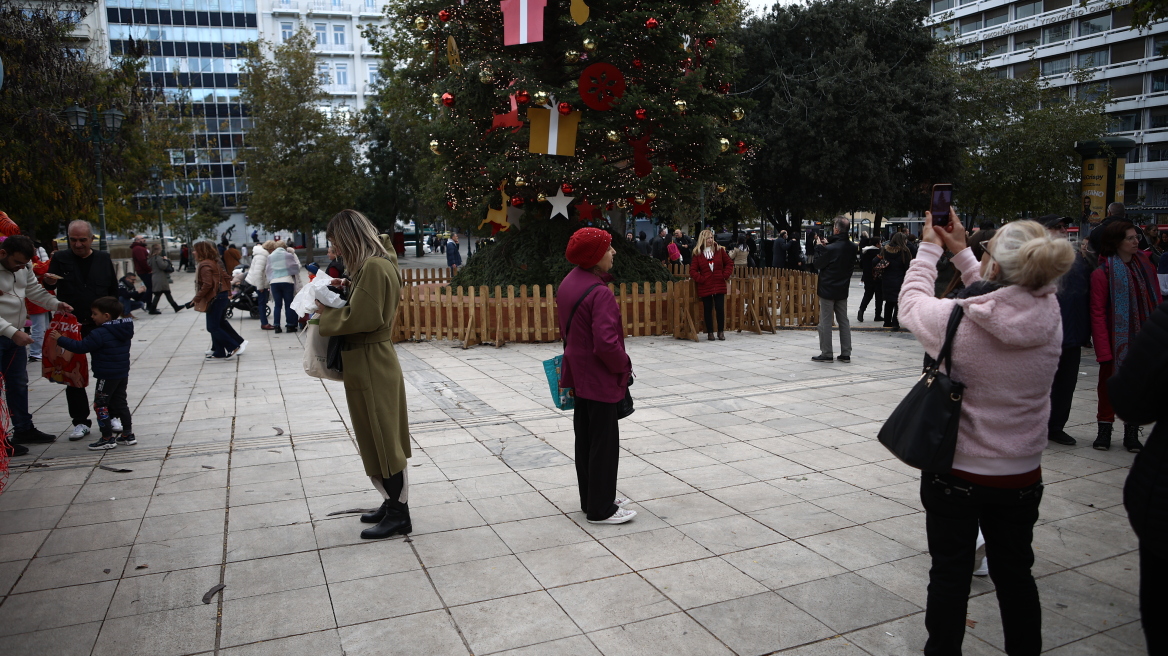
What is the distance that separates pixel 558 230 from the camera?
1382 cm

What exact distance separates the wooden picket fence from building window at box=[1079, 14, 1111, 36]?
192ft

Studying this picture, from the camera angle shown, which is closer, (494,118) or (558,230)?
(494,118)

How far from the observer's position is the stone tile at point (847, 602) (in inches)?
140

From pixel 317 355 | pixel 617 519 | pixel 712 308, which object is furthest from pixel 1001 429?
pixel 712 308

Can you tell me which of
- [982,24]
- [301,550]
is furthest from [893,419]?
[982,24]

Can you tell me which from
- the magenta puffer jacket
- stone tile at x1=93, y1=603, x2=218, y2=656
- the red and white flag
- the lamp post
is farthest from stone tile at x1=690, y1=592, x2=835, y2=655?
the lamp post

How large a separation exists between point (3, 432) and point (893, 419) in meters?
5.05

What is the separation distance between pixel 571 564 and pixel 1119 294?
15.2ft

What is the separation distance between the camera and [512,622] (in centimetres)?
358

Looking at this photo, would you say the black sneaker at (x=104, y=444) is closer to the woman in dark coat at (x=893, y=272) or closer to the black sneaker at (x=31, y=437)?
the black sneaker at (x=31, y=437)

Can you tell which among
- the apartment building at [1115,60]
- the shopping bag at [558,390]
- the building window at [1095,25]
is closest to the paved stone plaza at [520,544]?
the shopping bag at [558,390]

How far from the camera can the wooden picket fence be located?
12.3 m

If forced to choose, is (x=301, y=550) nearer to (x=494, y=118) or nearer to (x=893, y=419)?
(x=893, y=419)

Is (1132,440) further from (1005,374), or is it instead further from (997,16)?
(997,16)
